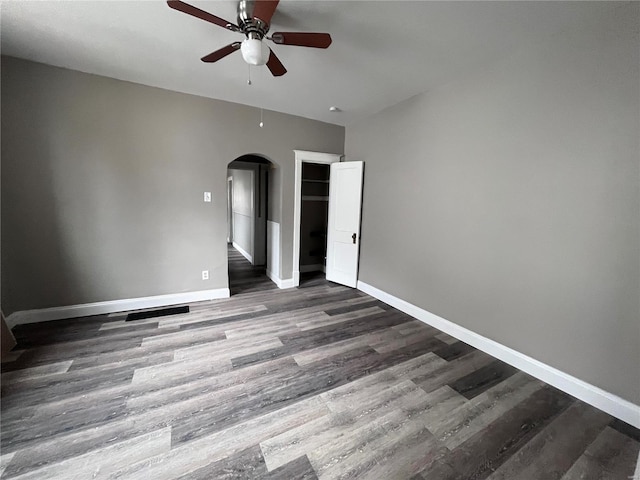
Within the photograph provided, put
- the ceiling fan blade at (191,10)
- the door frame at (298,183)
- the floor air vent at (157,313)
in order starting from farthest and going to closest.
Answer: the door frame at (298,183) < the floor air vent at (157,313) < the ceiling fan blade at (191,10)

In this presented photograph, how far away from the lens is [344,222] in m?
4.39

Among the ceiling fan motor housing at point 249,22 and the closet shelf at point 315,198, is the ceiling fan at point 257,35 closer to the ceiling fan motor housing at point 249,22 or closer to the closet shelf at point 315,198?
the ceiling fan motor housing at point 249,22

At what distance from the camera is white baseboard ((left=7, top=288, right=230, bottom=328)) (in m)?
2.85

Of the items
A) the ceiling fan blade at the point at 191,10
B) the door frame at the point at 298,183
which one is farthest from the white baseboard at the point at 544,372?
the ceiling fan blade at the point at 191,10

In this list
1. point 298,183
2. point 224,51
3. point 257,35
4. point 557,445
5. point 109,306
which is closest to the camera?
point 557,445

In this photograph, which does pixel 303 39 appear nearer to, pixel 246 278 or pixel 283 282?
pixel 283 282

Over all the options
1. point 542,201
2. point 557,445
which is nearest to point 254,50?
point 542,201

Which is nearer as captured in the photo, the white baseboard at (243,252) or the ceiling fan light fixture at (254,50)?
the ceiling fan light fixture at (254,50)

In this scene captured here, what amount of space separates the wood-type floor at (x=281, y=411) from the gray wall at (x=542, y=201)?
0.46 meters

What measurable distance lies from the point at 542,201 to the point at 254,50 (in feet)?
8.58

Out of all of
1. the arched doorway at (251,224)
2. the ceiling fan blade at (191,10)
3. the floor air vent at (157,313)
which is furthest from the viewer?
the arched doorway at (251,224)

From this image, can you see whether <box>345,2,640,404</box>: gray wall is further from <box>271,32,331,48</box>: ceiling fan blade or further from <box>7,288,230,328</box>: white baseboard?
<box>7,288,230,328</box>: white baseboard

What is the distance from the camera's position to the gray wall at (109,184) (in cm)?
269

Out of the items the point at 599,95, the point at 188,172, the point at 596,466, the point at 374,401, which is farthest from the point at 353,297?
the point at 599,95
